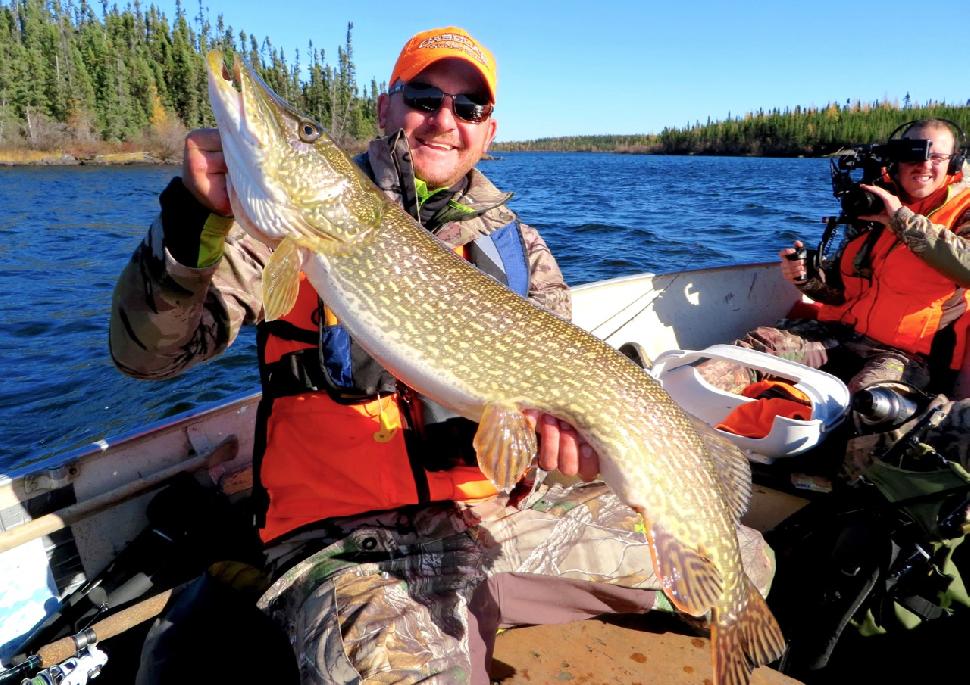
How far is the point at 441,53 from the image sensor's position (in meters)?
2.49

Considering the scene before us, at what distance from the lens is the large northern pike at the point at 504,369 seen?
192 centimetres

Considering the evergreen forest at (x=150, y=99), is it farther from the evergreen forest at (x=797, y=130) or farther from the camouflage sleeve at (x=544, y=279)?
the camouflage sleeve at (x=544, y=279)

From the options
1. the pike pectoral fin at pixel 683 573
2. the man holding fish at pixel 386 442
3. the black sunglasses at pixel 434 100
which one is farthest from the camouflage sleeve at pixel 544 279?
the pike pectoral fin at pixel 683 573

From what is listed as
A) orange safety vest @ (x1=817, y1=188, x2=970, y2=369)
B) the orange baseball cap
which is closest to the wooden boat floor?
the orange baseball cap

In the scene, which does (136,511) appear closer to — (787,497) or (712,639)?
(712,639)

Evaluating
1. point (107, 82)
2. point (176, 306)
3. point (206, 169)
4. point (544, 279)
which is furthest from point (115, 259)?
point (107, 82)

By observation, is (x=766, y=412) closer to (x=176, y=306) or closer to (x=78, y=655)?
(x=176, y=306)

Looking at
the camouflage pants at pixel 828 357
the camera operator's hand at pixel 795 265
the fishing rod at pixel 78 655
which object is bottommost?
the fishing rod at pixel 78 655

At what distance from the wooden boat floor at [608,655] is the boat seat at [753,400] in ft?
3.62

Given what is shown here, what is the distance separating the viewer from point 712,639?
192cm

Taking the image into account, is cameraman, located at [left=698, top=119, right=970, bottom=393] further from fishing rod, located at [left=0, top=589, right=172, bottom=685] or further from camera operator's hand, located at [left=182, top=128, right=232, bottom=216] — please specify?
fishing rod, located at [left=0, top=589, right=172, bottom=685]

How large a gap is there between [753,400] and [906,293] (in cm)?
152

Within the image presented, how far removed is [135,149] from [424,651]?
64596 millimetres

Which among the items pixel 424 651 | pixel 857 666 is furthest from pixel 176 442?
pixel 857 666
